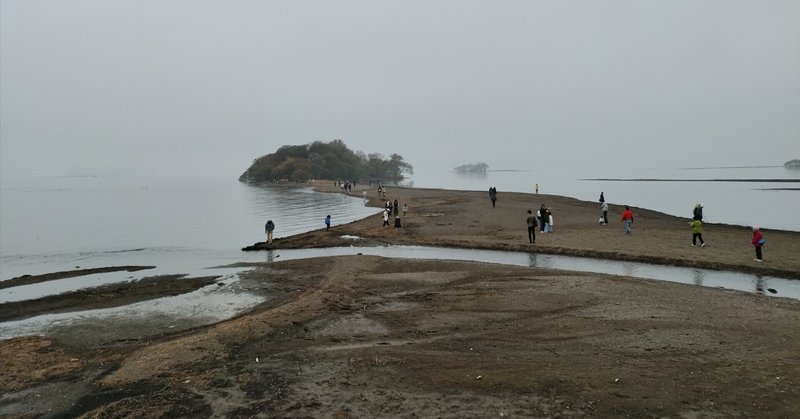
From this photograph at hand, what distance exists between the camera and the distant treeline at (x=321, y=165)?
153 m

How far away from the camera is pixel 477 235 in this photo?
3017 cm

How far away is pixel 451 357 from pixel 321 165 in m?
148

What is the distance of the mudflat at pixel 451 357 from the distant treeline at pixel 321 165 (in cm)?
13403

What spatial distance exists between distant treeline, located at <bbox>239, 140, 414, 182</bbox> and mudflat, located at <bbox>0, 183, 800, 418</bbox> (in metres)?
134

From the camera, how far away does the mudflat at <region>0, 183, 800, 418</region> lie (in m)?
7.92

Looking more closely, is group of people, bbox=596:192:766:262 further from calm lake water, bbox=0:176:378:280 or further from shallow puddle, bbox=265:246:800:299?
calm lake water, bbox=0:176:378:280

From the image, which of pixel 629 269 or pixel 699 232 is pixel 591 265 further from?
pixel 699 232

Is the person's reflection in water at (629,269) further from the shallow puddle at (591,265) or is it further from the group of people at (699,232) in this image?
the group of people at (699,232)

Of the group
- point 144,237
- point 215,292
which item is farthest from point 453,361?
point 144,237

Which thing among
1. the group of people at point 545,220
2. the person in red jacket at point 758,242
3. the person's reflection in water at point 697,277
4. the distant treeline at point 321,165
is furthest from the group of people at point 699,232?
the distant treeline at point 321,165

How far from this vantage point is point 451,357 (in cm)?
988

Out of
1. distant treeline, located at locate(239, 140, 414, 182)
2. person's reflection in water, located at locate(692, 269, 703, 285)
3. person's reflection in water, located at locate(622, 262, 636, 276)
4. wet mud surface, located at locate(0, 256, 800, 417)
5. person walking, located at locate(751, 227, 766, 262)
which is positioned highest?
distant treeline, located at locate(239, 140, 414, 182)

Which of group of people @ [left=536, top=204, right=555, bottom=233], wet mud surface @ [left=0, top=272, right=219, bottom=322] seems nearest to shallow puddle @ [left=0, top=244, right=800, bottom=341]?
wet mud surface @ [left=0, top=272, right=219, bottom=322]

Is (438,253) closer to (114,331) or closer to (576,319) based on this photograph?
(576,319)
